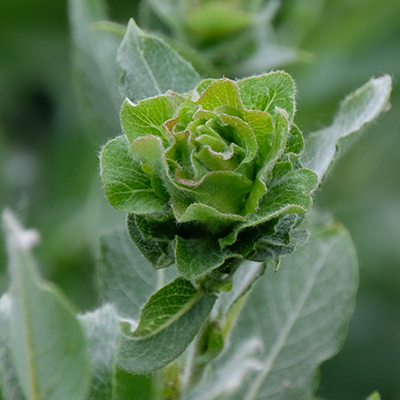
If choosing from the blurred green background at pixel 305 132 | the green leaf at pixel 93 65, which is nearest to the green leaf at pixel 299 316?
the green leaf at pixel 93 65

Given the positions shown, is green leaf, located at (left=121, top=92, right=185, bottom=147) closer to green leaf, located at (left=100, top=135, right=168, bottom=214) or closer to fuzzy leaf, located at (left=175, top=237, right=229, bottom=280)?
green leaf, located at (left=100, top=135, right=168, bottom=214)

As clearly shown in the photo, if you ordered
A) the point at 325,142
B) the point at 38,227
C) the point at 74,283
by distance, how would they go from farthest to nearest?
the point at 38,227 → the point at 74,283 → the point at 325,142

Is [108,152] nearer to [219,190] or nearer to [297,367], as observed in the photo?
[219,190]

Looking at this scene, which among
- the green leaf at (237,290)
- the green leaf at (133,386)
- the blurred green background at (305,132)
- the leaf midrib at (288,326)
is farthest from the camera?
the blurred green background at (305,132)

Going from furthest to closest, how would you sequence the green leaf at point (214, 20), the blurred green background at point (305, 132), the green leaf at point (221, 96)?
the blurred green background at point (305, 132) → the green leaf at point (214, 20) → the green leaf at point (221, 96)

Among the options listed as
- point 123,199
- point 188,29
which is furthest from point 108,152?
point 188,29

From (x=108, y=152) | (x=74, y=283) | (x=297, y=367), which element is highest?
(x=74, y=283)

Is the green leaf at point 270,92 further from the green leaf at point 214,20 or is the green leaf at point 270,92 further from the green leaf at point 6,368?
the green leaf at point 214,20

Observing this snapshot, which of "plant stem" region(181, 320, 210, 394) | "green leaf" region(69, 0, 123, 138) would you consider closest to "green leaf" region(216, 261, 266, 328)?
"plant stem" region(181, 320, 210, 394)
